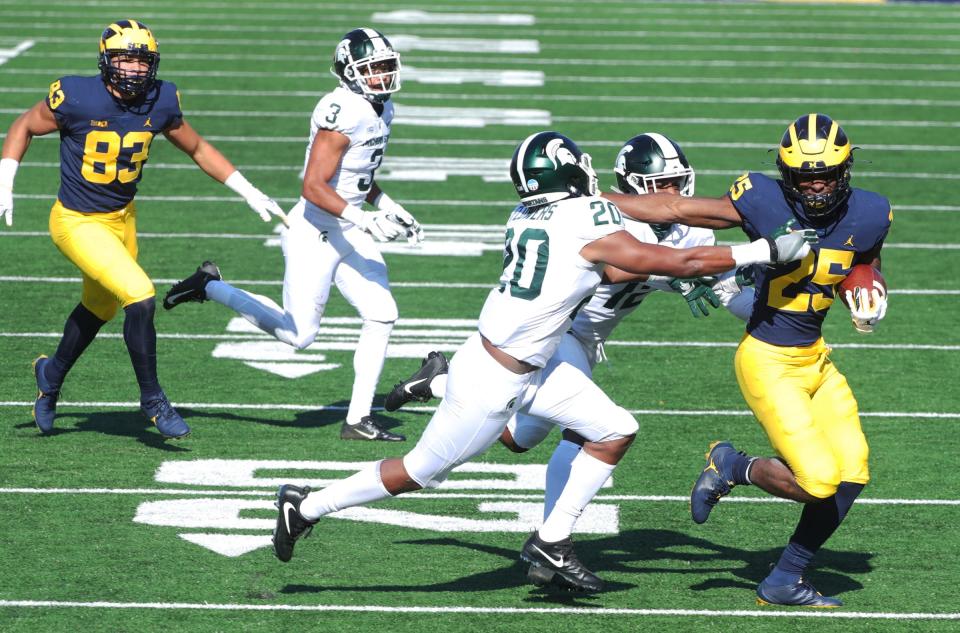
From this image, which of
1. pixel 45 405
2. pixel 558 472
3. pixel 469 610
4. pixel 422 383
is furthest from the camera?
pixel 45 405

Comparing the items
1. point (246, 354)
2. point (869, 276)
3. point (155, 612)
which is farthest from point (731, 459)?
point (246, 354)

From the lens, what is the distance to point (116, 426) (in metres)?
7.89

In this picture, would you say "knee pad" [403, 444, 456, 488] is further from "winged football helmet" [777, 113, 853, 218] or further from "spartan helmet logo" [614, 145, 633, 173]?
"winged football helmet" [777, 113, 853, 218]

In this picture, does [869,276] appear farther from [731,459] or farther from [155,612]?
[155,612]

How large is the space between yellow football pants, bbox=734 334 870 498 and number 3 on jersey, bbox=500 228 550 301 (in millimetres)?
972

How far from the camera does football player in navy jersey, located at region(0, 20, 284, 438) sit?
7.33 m

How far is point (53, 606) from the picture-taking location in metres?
5.58

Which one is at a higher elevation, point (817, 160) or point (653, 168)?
point (817, 160)

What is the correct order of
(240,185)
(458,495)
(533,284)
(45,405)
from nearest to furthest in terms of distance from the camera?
(533,284) → (458,495) → (45,405) → (240,185)

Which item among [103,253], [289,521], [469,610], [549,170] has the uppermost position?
[549,170]

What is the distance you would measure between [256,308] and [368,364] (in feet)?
2.19

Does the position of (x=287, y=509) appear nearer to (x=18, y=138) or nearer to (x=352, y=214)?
(x=352, y=214)

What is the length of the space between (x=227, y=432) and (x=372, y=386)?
0.80 metres

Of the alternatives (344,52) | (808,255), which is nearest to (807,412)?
(808,255)
